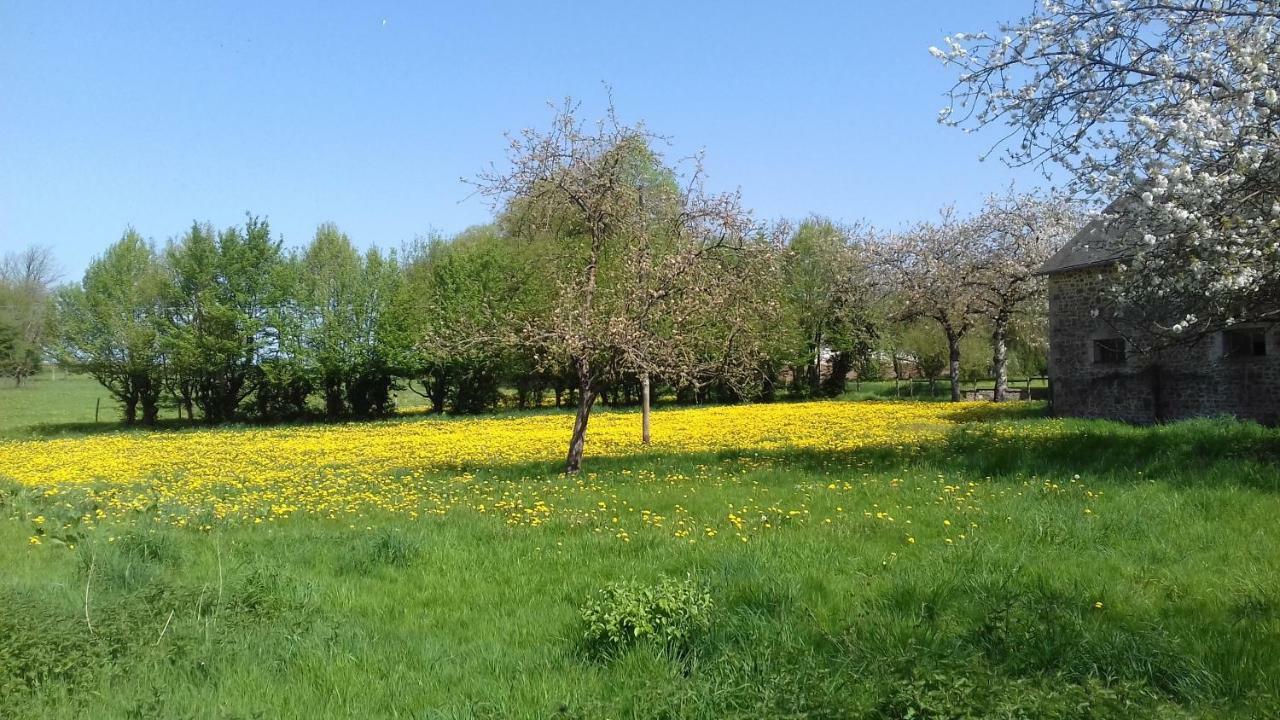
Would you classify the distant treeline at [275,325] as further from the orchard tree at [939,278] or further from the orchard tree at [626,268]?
the orchard tree at [626,268]

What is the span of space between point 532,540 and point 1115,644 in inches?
212

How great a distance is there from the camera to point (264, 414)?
36.9 m

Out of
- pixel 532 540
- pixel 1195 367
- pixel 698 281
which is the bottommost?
pixel 532 540

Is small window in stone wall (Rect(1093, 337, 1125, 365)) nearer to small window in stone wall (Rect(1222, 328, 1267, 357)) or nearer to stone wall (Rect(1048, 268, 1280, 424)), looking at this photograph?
stone wall (Rect(1048, 268, 1280, 424))

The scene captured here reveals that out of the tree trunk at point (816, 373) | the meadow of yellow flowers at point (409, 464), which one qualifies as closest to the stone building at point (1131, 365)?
the meadow of yellow flowers at point (409, 464)

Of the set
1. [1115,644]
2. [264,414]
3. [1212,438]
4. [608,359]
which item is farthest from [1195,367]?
[264,414]

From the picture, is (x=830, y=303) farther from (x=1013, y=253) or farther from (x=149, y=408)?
(x=149, y=408)

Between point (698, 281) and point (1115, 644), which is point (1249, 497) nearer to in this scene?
point (1115, 644)

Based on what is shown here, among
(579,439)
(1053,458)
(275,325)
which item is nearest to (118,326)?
(275,325)

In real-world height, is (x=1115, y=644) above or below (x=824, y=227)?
below

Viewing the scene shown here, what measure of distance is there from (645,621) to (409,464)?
12.7m

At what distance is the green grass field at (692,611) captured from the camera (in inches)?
172

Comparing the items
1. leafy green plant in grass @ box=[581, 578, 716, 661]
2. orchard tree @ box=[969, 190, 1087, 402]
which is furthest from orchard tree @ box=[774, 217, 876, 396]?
leafy green plant in grass @ box=[581, 578, 716, 661]

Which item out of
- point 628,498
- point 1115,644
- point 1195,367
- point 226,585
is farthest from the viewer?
point 1195,367
